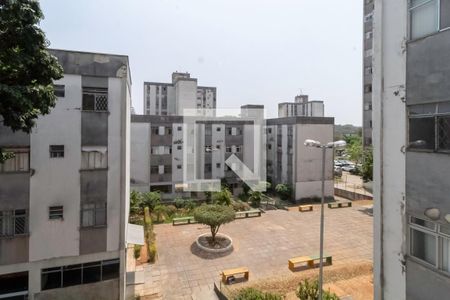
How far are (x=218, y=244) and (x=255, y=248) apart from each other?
257 cm

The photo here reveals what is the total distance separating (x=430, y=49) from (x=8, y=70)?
10.4m

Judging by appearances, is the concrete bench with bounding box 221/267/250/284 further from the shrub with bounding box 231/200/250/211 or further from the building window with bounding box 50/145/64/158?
the shrub with bounding box 231/200/250/211

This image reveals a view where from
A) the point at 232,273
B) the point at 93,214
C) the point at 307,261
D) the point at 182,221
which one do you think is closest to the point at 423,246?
the point at 232,273

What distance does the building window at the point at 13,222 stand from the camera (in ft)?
34.3

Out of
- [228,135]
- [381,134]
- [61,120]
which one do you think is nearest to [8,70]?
[61,120]

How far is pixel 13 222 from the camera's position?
34.6 feet

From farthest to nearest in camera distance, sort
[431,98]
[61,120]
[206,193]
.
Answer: [206,193] < [61,120] < [431,98]

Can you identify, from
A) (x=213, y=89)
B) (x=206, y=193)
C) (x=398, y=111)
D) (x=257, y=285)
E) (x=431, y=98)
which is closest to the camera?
(x=431, y=98)

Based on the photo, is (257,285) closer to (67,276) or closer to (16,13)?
(67,276)

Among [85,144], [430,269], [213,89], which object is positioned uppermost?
[213,89]

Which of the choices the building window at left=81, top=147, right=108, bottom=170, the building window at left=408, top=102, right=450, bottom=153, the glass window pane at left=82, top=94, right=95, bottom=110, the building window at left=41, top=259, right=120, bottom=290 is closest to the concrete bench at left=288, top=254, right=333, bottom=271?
the building window at left=41, top=259, right=120, bottom=290

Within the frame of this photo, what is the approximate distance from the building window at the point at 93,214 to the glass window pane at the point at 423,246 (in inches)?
429

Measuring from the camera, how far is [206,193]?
31.3m

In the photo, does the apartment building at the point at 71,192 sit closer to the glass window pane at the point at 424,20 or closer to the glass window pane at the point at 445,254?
the glass window pane at the point at 424,20
